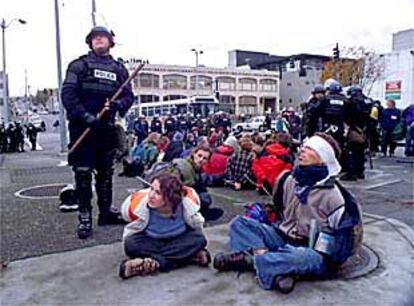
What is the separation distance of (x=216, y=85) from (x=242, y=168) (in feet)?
193

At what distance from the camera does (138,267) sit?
3502mm

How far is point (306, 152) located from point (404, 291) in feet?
3.86

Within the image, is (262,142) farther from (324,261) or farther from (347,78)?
(347,78)

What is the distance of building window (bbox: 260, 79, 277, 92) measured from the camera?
7156 cm

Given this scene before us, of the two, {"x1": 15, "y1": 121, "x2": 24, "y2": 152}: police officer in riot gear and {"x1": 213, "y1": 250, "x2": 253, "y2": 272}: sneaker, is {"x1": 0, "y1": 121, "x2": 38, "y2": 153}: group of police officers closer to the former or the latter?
{"x1": 15, "y1": 121, "x2": 24, "y2": 152}: police officer in riot gear

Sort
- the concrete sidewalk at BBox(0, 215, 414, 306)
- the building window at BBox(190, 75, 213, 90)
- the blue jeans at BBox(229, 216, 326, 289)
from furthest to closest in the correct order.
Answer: the building window at BBox(190, 75, 213, 90), the blue jeans at BBox(229, 216, 326, 289), the concrete sidewalk at BBox(0, 215, 414, 306)

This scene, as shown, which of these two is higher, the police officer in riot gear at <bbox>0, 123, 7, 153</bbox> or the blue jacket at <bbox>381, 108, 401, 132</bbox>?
the blue jacket at <bbox>381, 108, 401, 132</bbox>

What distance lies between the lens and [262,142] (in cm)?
775

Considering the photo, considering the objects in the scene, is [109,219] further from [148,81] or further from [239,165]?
[148,81]

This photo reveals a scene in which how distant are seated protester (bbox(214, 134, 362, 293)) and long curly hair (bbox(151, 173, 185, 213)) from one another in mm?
521

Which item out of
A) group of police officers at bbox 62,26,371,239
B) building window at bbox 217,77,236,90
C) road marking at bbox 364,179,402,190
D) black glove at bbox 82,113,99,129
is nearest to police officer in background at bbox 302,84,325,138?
road marking at bbox 364,179,402,190

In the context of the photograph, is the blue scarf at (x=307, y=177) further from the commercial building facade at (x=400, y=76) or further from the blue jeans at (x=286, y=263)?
the commercial building facade at (x=400, y=76)

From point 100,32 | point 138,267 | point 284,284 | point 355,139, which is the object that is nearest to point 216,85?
point 355,139

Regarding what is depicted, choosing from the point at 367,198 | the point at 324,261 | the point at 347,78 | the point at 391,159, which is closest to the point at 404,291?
the point at 324,261
